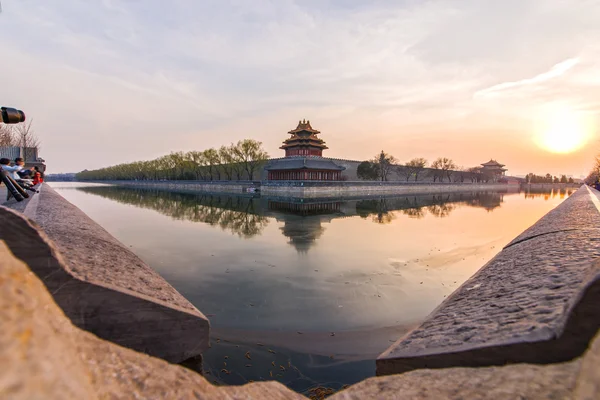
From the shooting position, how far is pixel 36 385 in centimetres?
68

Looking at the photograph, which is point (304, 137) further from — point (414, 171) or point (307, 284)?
point (307, 284)

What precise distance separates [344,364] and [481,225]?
54.2ft

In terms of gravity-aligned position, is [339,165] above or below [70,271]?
above

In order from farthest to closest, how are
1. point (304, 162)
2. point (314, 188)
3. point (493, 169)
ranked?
point (493, 169)
point (304, 162)
point (314, 188)


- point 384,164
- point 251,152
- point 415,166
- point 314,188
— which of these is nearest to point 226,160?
point 251,152

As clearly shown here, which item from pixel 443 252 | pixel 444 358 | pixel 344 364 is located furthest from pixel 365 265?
pixel 444 358

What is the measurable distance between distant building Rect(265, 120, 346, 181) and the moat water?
27807mm

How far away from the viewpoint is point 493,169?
8675cm

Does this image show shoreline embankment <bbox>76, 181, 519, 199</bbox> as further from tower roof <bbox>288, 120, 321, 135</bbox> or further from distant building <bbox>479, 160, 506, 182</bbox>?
distant building <bbox>479, 160, 506, 182</bbox>

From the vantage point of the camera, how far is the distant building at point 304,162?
1699 inches

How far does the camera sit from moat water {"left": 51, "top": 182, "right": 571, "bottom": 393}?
440cm

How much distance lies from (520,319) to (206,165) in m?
59.1

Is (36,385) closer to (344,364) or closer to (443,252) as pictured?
(344,364)

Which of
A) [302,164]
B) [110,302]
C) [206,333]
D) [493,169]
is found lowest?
[206,333]
